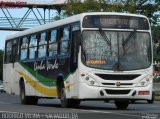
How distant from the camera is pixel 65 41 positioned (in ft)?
79.9

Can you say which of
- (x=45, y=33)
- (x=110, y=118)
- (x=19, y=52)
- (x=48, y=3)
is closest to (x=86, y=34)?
(x=45, y=33)

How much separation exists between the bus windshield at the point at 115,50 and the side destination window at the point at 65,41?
113 cm

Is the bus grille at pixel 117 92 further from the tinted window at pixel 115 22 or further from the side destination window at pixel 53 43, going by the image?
the side destination window at pixel 53 43

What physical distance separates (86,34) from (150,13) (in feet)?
113

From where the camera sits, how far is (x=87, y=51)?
23.0 m

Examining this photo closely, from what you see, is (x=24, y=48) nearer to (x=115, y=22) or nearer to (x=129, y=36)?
(x=115, y=22)

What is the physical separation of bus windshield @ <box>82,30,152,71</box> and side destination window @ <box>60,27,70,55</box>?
1.13m

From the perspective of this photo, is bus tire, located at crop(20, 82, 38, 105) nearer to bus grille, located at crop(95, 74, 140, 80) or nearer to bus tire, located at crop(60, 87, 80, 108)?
bus tire, located at crop(60, 87, 80, 108)

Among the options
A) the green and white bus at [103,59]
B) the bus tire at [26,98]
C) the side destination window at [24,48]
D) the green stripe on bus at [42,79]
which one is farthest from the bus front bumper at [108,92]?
the bus tire at [26,98]

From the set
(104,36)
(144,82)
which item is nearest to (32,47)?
(104,36)

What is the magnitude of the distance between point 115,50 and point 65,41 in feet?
6.97

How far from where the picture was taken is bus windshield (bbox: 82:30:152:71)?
22984 mm

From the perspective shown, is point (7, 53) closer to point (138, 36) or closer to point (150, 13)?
point (138, 36)

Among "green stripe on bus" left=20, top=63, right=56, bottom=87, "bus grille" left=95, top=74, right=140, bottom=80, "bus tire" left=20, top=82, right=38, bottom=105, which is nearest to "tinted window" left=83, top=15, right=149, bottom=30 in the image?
"bus grille" left=95, top=74, right=140, bottom=80
